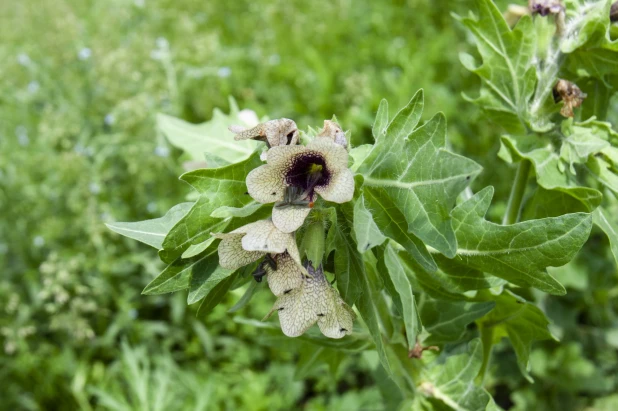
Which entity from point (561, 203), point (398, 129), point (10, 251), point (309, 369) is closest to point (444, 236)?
point (398, 129)

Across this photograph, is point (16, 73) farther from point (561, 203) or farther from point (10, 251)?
point (561, 203)

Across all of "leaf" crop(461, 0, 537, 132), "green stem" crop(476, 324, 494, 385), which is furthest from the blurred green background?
"leaf" crop(461, 0, 537, 132)

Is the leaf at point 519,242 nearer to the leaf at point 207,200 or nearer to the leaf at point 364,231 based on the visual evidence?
the leaf at point 364,231

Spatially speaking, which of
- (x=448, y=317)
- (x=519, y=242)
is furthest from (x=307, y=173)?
(x=448, y=317)

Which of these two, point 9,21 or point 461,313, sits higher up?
point 461,313

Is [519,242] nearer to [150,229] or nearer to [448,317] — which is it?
[448,317]
